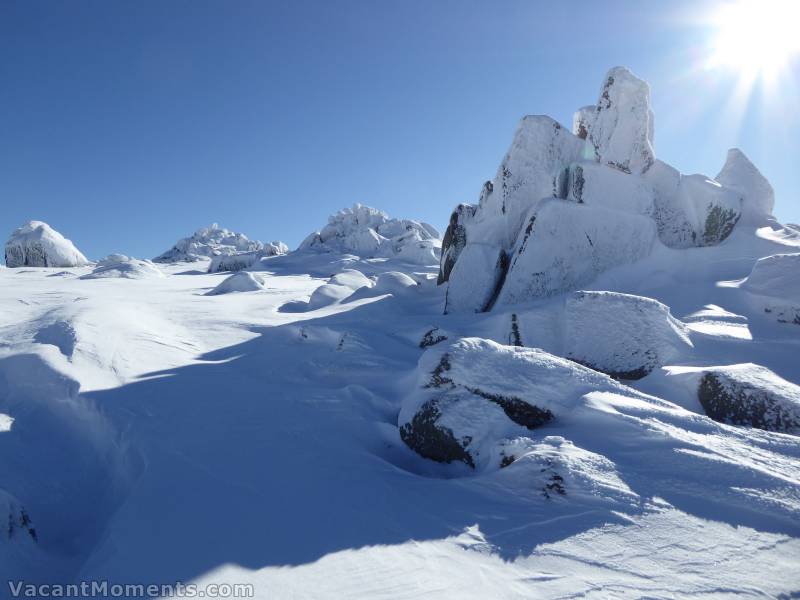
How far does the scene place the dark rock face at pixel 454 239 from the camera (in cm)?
1294

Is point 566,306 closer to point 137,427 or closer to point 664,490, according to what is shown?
point 664,490

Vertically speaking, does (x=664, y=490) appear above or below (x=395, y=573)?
above

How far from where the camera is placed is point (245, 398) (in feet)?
16.9

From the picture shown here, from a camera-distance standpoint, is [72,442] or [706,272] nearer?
[72,442]

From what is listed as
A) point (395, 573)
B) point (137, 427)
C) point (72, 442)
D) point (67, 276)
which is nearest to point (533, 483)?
point (395, 573)

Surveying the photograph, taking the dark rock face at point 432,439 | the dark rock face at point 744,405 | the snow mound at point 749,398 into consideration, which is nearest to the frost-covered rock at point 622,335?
the snow mound at point 749,398

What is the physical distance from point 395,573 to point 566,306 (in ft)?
17.9

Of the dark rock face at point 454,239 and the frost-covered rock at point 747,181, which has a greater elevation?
the frost-covered rock at point 747,181

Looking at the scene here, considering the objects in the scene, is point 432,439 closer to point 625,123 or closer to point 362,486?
point 362,486

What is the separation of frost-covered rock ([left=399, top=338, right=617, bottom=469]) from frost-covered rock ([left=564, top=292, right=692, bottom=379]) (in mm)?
1761

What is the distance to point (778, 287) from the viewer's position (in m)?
7.25

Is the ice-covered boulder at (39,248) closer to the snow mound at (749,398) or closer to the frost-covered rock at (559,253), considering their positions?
the frost-covered rock at (559,253)

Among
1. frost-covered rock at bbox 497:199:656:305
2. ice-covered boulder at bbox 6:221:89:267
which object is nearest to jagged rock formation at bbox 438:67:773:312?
frost-covered rock at bbox 497:199:656:305

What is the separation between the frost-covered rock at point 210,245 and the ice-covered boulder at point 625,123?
52.9 metres
